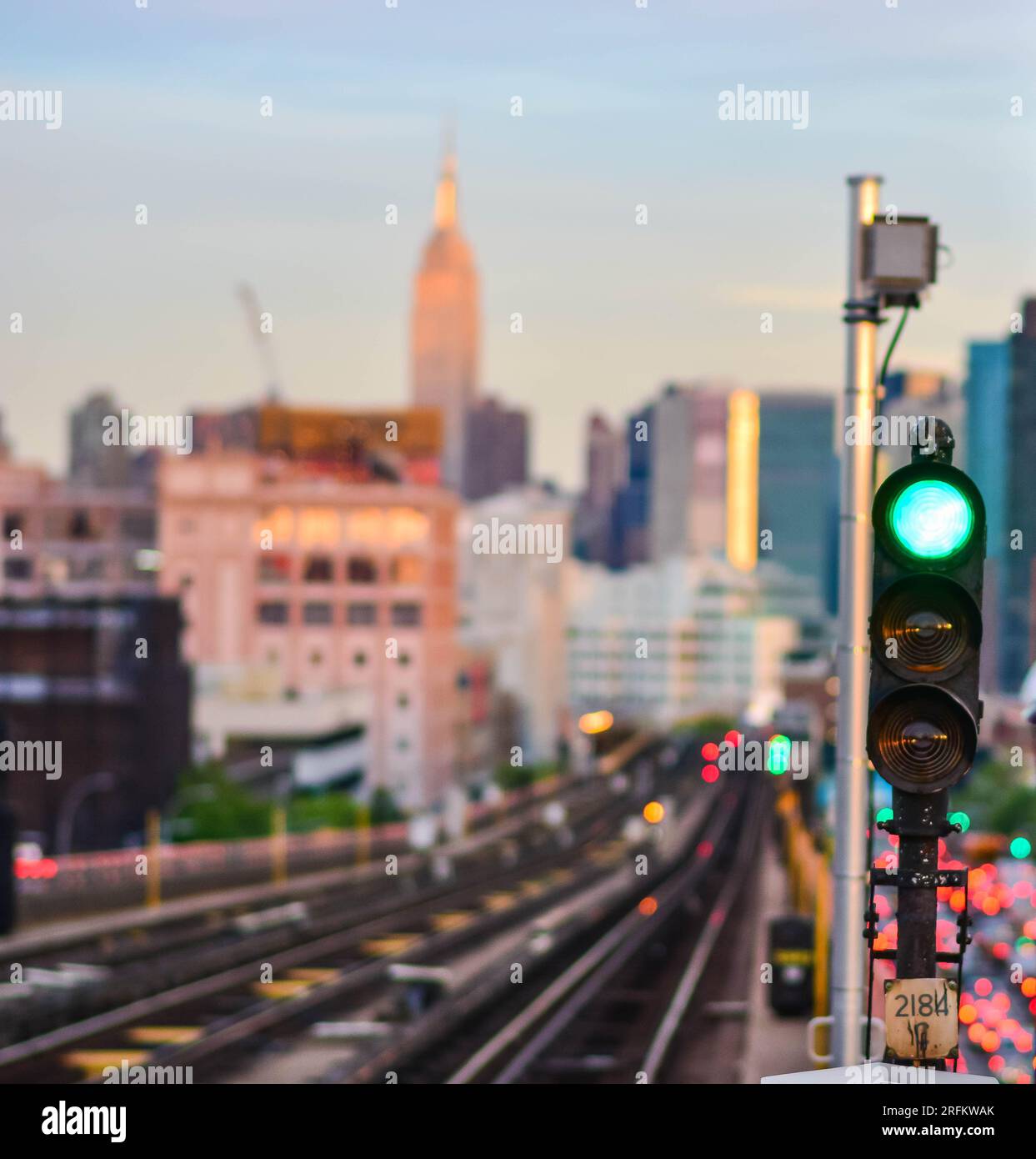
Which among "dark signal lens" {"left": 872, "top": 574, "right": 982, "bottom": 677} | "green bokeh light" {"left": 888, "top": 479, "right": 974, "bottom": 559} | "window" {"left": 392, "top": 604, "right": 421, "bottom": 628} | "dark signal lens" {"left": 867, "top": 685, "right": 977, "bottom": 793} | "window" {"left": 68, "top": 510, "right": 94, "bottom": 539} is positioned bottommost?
"window" {"left": 392, "top": 604, "right": 421, "bottom": 628}

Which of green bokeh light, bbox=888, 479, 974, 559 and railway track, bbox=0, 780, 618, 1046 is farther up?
green bokeh light, bbox=888, 479, 974, 559

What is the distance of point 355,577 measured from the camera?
5994 inches

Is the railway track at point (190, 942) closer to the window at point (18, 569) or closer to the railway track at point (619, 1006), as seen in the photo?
the railway track at point (619, 1006)

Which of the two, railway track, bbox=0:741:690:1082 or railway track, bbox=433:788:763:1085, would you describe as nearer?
railway track, bbox=0:741:690:1082

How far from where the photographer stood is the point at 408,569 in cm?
15288

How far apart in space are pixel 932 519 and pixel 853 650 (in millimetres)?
3153

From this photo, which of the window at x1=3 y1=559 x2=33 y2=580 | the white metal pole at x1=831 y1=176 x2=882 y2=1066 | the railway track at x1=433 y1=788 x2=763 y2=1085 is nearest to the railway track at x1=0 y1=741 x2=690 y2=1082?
the railway track at x1=433 y1=788 x2=763 y2=1085

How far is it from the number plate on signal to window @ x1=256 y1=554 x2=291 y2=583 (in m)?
145

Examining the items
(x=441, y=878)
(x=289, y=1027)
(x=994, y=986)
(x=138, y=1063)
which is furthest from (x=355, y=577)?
(x=138, y=1063)

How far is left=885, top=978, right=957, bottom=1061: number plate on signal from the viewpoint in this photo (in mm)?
7371

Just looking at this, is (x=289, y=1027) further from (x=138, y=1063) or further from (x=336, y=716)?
(x=336, y=716)

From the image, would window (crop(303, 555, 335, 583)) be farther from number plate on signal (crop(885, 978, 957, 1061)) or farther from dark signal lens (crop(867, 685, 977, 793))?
dark signal lens (crop(867, 685, 977, 793))

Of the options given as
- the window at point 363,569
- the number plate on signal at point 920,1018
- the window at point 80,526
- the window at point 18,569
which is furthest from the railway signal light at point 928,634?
the window at point 80,526

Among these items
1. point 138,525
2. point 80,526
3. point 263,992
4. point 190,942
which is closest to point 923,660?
point 263,992
